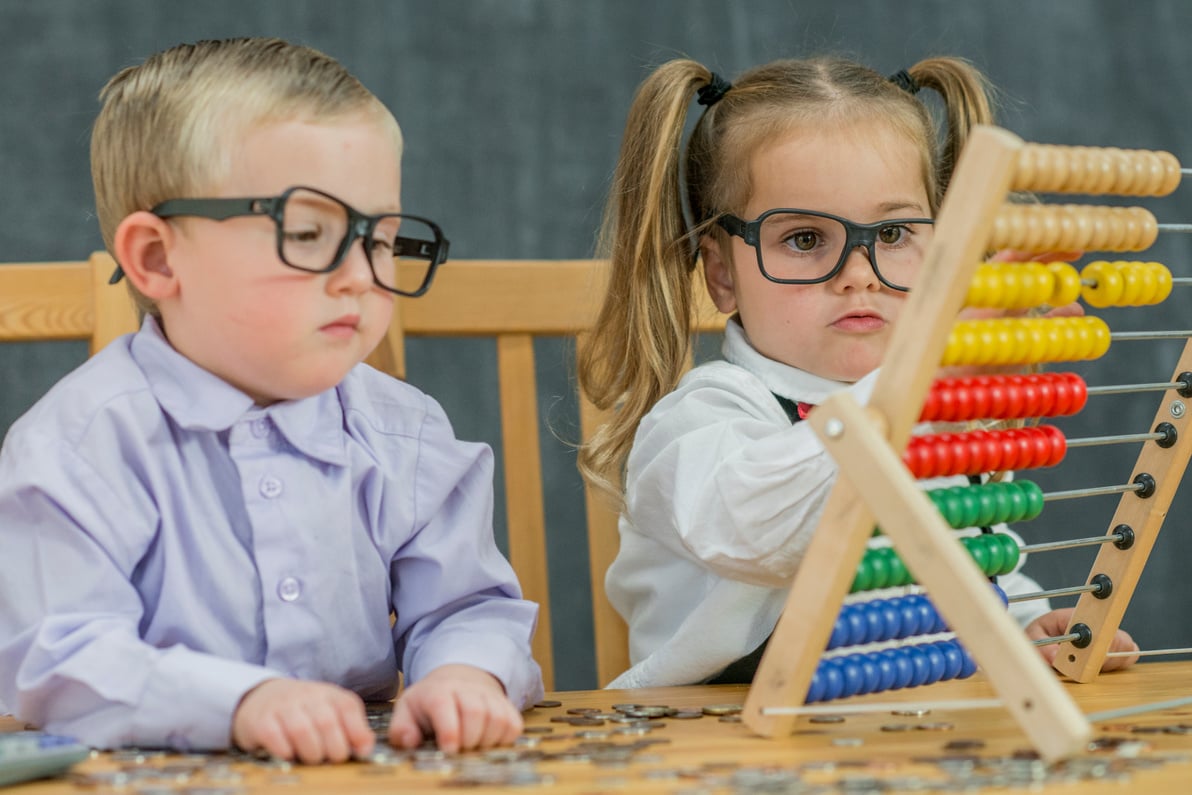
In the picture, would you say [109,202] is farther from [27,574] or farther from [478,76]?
[478,76]

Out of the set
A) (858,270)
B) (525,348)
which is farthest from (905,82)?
(525,348)

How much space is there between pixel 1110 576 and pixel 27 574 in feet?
2.57

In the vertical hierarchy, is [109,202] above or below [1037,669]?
above

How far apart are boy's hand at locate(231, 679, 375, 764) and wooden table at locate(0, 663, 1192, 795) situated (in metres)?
0.02

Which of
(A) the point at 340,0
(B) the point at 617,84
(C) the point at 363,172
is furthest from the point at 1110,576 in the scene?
(A) the point at 340,0

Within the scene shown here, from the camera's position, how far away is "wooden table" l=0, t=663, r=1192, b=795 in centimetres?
78

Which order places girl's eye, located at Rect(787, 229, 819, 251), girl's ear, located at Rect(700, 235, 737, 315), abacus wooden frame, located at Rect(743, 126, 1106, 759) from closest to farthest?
1. abacus wooden frame, located at Rect(743, 126, 1106, 759)
2. girl's eye, located at Rect(787, 229, 819, 251)
3. girl's ear, located at Rect(700, 235, 737, 315)

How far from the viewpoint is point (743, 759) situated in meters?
0.84

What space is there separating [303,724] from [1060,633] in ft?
2.29

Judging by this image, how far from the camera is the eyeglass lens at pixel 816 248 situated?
1312 mm

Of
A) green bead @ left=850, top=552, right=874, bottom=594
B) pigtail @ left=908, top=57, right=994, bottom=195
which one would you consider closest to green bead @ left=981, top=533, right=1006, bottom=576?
green bead @ left=850, top=552, right=874, bottom=594

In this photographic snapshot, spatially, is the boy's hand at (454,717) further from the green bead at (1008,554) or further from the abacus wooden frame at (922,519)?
the green bead at (1008,554)

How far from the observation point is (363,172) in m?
1.01

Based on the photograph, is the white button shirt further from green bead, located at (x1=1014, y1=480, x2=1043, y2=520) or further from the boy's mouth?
the boy's mouth
